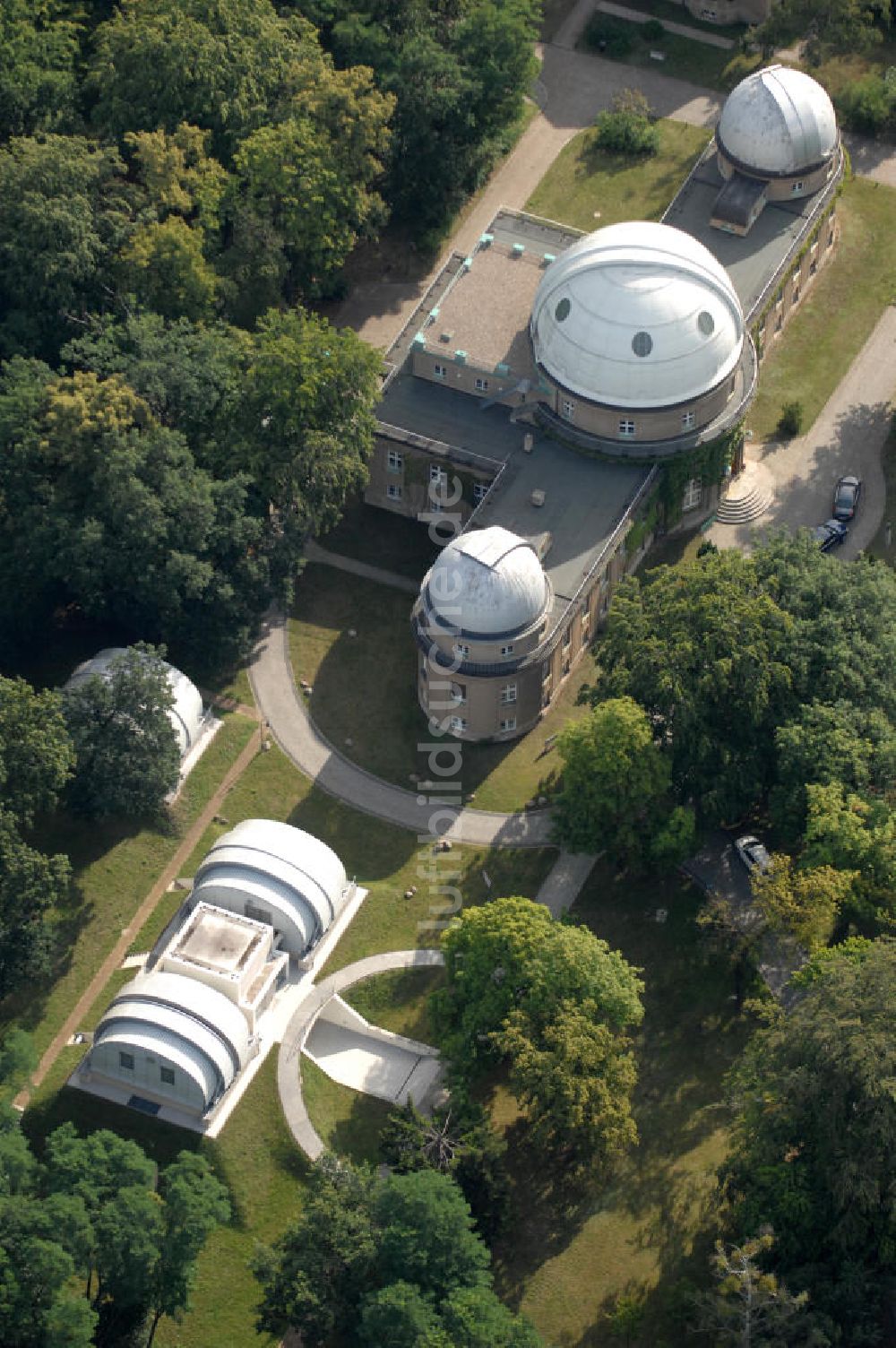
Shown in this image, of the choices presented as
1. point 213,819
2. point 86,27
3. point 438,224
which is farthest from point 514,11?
point 213,819

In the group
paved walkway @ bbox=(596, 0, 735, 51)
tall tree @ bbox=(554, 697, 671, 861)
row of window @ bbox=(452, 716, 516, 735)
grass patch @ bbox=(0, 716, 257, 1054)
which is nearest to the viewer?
grass patch @ bbox=(0, 716, 257, 1054)

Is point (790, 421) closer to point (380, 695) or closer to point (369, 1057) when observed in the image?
point (380, 695)

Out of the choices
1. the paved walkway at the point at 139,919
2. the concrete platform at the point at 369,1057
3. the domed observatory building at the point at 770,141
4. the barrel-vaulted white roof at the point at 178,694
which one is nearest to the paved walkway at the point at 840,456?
the domed observatory building at the point at 770,141

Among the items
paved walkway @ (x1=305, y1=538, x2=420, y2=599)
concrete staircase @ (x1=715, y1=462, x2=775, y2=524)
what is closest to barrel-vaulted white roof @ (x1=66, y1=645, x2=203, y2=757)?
paved walkway @ (x1=305, y1=538, x2=420, y2=599)

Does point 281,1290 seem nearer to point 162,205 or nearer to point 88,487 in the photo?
point 88,487

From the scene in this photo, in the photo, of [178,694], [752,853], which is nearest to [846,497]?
[752,853]

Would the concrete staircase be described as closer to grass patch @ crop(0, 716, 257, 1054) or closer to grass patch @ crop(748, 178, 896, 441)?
grass patch @ crop(748, 178, 896, 441)
